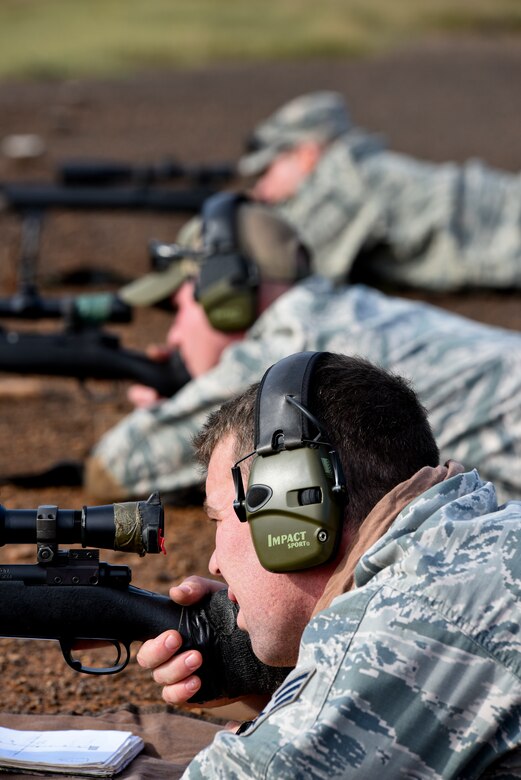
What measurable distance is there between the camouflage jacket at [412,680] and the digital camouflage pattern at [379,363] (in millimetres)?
2714

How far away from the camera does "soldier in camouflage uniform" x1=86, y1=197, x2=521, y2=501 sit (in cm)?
501

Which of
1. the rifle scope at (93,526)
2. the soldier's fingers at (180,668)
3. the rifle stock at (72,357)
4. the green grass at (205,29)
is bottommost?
the green grass at (205,29)

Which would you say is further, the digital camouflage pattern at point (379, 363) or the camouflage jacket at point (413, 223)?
the camouflage jacket at point (413, 223)

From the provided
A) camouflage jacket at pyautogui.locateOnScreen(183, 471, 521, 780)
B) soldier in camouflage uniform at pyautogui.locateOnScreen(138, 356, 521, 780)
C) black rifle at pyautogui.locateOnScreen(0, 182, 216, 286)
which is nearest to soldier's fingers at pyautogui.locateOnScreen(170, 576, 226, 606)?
soldier in camouflage uniform at pyautogui.locateOnScreen(138, 356, 521, 780)

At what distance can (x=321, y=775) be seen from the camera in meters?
2.05

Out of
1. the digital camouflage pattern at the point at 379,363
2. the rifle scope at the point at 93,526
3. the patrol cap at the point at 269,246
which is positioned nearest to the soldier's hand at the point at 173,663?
the rifle scope at the point at 93,526

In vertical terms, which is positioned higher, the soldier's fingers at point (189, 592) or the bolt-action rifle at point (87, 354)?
the soldier's fingers at point (189, 592)

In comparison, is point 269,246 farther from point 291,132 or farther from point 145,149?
point 145,149

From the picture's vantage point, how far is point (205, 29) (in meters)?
23.4

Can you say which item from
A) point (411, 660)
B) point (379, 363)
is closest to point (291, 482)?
point (411, 660)

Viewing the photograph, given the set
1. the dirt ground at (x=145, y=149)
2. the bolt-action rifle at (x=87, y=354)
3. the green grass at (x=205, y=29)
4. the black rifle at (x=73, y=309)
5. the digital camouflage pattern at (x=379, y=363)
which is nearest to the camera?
the dirt ground at (x=145, y=149)

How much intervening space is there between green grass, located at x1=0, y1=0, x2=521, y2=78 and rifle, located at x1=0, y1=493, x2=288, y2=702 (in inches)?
708

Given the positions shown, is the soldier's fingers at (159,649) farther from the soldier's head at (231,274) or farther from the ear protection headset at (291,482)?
the soldier's head at (231,274)

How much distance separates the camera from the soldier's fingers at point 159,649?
293 cm
